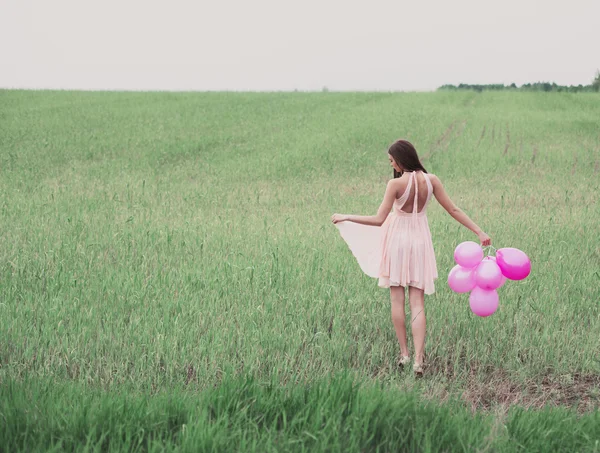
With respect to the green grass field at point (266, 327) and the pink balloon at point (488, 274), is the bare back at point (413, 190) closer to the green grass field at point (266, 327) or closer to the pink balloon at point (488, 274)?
the pink balloon at point (488, 274)

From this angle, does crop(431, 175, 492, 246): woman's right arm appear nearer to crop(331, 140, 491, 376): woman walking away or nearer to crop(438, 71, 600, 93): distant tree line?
crop(331, 140, 491, 376): woman walking away

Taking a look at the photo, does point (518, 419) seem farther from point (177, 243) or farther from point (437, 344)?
point (177, 243)

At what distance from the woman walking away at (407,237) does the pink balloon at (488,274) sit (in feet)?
0.96

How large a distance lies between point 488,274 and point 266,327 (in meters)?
1.92

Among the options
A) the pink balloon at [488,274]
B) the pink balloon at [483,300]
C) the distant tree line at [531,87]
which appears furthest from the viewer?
the distant tree line at [531,87]

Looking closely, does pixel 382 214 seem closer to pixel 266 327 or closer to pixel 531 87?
pixel 266 327

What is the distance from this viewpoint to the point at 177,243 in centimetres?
818

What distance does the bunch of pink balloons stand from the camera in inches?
174

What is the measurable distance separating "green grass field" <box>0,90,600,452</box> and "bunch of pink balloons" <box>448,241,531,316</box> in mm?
656

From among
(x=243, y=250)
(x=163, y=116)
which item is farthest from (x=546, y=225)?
(x=163, y=116)

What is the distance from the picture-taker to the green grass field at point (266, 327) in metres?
3.29

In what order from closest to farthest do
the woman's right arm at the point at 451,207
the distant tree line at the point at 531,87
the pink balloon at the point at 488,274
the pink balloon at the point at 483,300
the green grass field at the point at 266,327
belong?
the green grass field at the point at 266,327, the pink balloon at the point at 488,274, the pink balloon at the point at 483,300, the woman's right arm at the point at 451,207, the distant tree line at the point at 531,87

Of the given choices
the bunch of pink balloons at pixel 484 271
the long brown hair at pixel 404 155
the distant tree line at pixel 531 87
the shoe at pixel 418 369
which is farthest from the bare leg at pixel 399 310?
the distant tree line at pixel 531 87

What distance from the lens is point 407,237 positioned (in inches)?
181
